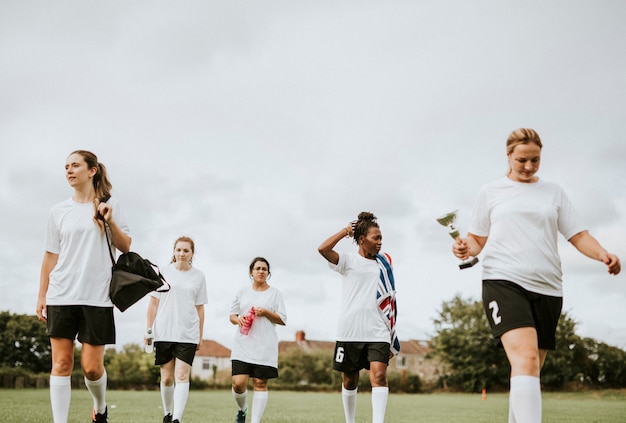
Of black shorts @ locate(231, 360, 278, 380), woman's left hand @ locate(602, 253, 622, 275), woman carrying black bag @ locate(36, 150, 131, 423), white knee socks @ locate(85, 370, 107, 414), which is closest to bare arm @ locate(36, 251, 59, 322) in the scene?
woman carrying black bag @ locate(36, 150, 131, 423)

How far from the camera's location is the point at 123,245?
6203mm

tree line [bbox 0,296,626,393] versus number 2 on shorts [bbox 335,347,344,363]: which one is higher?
number 2 on shorts [bbox 335,347,344,363]

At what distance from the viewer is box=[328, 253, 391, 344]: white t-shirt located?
7.93 meters

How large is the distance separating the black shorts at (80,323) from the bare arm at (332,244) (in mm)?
2910

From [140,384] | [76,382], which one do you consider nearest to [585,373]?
[140,384]

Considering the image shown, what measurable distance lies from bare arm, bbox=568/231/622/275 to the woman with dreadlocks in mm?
3192

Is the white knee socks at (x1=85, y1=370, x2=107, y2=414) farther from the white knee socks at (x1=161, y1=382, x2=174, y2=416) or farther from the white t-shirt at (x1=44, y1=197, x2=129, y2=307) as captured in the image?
the white knee socks at (x1=161, y1=382, x2=174, y2=416)

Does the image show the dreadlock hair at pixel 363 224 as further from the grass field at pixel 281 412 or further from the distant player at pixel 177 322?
the grass field at pixel 281 412

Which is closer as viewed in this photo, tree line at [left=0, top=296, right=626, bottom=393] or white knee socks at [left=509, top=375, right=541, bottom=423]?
white knee socks at [left=509, top=375, right=541, bottom=423]

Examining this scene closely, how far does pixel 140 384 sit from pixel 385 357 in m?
32.1

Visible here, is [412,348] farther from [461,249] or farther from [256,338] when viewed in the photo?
[461,249]

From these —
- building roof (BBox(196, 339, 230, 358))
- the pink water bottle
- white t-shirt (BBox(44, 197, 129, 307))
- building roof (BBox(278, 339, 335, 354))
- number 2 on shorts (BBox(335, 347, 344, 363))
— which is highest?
white t-shirt (BBox(44, 197, 129, 307))

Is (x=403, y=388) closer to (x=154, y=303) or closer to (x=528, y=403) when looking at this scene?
(x=154, y=303)

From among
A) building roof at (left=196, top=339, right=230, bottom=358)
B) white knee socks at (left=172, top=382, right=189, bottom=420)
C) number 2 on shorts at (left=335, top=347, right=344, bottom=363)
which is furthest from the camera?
building roof at (left=196, top=339, right=230, bottom=358)
